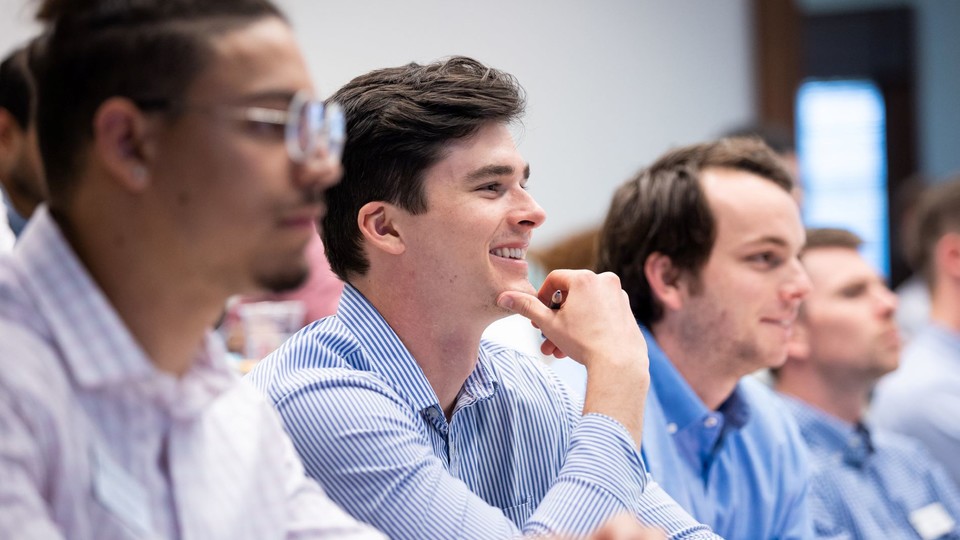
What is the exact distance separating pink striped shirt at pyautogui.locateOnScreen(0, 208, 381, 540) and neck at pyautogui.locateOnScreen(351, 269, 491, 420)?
0.47 meters

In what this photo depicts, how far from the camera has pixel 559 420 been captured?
1.54 m

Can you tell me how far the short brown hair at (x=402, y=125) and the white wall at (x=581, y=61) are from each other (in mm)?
2101

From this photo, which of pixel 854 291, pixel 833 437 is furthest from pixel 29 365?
pixel 854 291

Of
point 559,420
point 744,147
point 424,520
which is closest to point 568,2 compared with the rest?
point 744,147

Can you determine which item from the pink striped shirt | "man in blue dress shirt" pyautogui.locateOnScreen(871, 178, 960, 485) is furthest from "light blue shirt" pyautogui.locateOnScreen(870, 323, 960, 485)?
the pink striped shirt

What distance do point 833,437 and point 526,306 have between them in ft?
4.44

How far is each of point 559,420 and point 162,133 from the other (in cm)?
79

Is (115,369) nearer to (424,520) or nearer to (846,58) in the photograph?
(424,520)

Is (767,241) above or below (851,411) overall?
above

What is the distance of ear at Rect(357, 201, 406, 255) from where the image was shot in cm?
150

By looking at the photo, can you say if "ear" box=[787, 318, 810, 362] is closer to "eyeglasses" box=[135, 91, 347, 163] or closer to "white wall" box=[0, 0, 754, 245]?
"white wall" box=[0, 0, 754, 245]

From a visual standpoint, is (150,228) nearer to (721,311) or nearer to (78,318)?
(78,318)

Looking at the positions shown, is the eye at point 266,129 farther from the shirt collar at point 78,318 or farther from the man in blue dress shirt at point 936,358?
the man in blue dress shirt at point 936,358

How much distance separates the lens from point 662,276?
6.84 feet
